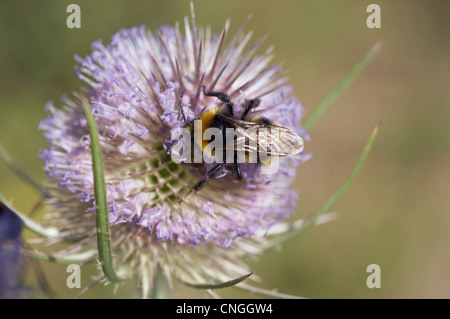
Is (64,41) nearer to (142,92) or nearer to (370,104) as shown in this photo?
(142,92)

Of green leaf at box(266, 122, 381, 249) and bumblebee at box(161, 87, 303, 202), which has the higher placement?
bumblebee at box(161, 87, 303, 202)

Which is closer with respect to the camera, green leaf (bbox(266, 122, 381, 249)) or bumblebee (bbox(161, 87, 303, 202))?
bumblebee (bbox(161, 87, 303, 202))

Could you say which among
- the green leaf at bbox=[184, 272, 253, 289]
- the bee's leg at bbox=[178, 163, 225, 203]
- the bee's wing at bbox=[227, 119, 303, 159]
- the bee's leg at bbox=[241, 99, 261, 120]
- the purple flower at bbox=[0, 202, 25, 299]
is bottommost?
the green leaf at bbox=[184, 272, 253, 289]

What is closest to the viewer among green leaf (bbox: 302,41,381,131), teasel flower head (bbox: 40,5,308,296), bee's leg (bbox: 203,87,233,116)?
bee's leg (bbox: 203,87,233,116)

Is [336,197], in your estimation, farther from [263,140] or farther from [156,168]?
[156,168]

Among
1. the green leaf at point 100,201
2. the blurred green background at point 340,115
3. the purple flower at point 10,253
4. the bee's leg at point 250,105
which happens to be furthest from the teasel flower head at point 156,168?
the blurred green background at point 340,115

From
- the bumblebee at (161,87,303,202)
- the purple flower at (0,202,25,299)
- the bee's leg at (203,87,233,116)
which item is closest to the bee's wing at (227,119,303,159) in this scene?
the bumblebee at (161,87,303,202)

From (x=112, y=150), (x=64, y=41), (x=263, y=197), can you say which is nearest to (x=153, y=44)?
(x=112, y=150)

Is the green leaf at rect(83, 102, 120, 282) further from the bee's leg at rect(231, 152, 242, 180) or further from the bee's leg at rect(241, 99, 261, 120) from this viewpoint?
the bee's leg at rect(241, 99, 261, 120)

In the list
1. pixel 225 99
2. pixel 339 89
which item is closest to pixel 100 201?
pixel 225 99
